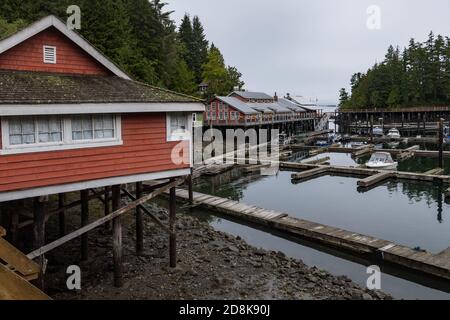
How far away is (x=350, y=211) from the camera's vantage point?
26.0 metres

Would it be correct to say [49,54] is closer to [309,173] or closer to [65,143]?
[65,143]

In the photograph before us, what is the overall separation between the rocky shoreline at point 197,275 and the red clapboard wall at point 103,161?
379 cm

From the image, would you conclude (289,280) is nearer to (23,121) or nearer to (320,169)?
(23,121)

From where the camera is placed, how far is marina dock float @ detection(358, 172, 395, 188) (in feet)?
106

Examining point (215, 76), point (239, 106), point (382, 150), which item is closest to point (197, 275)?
point (382, 150)

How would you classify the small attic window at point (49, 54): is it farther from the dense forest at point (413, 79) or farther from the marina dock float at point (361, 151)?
the dense forest at point (413, 79)

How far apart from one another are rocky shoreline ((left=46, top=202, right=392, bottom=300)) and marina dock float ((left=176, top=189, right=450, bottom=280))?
2.74 meters

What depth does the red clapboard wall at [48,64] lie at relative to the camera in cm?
1077

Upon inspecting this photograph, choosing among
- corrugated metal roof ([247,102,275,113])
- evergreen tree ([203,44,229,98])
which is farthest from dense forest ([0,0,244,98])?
corrugated metal roof ([247,102,275,113])

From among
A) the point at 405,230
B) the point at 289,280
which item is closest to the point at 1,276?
the point at 289,280

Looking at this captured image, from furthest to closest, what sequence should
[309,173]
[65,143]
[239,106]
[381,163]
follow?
[239,106] < [381,163] < [309,173] < [65,143]

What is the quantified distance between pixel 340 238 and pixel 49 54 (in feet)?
45.8

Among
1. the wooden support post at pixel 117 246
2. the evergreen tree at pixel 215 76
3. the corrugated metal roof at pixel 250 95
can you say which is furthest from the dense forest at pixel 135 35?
the wooden support post at pixel 117 246
